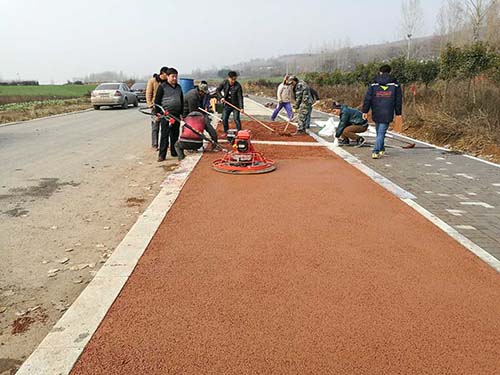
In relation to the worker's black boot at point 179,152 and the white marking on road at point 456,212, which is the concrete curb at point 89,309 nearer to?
the white marking on road at point 456,212

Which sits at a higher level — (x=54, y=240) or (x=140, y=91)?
(x=140, y=91)

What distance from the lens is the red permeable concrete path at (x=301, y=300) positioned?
107 inches

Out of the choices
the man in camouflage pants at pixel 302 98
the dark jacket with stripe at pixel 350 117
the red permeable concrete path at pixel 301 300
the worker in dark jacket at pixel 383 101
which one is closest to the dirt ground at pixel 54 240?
the red permeable concrete path at pixel 301 300

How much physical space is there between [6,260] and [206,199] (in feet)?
8.86

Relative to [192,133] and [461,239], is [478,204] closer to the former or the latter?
[461,239]

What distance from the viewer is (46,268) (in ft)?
13.1

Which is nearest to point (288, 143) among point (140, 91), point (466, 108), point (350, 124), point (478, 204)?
point (350, 124)

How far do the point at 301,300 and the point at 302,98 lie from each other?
33.8 ft

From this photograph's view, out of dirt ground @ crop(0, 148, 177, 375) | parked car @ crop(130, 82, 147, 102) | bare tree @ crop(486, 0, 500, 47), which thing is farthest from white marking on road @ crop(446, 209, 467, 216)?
bare tree @ crop(486, 0, 500, 47)

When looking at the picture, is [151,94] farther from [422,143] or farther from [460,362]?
[460,362]

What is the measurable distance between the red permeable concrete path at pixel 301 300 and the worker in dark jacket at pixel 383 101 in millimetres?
4218

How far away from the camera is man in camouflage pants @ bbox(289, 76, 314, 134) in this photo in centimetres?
1298

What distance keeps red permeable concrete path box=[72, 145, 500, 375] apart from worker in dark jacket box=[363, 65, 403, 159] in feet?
13.8

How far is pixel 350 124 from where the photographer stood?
11266 millimetres
